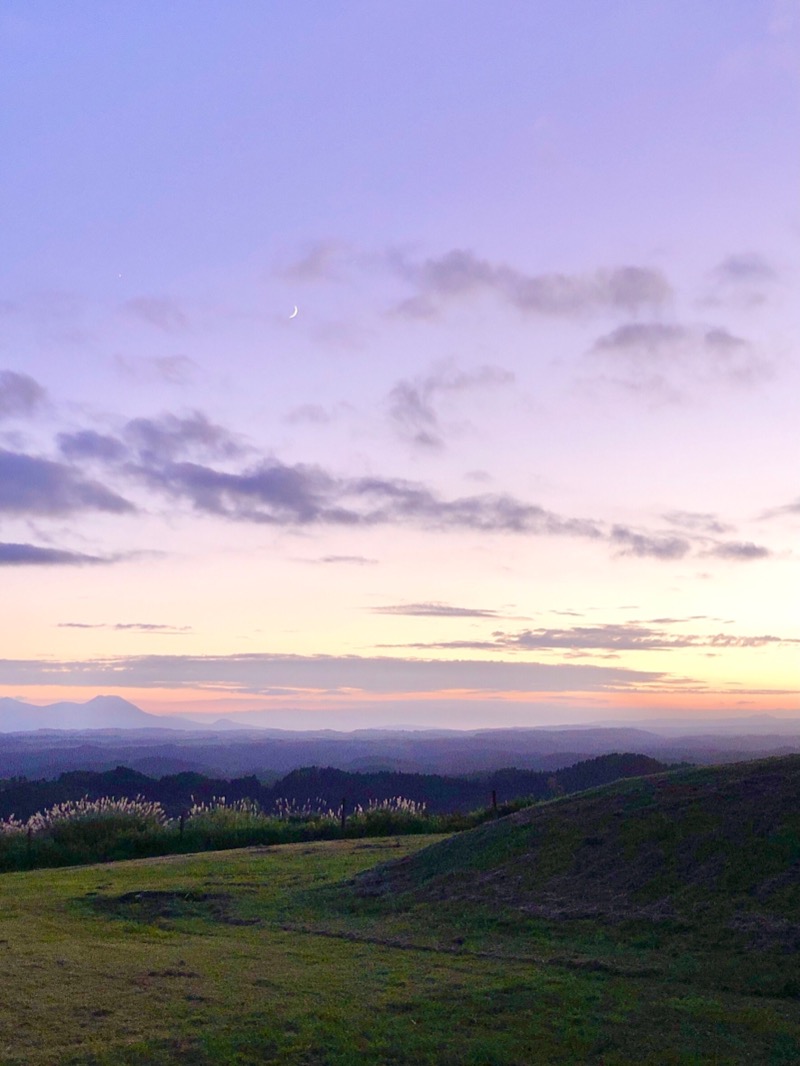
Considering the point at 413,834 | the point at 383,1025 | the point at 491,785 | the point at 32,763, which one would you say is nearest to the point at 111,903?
the point at 383,1025

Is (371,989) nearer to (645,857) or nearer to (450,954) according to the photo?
(450,954)

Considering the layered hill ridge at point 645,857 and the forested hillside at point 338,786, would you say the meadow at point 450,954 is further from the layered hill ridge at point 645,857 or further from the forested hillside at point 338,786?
the forested hillside at point 338,786

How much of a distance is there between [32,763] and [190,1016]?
186522mm

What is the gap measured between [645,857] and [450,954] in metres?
4.54

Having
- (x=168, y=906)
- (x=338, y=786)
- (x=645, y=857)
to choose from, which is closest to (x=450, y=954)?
(x=645, y=857)

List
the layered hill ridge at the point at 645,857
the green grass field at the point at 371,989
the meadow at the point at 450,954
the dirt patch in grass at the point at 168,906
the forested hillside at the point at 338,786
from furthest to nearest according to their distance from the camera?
1. the forested hillside at the point at 338,786
2. the dirt patch in grass at the point at 168,906
3. the layered hill ridge at the point at 645,857
4. the meadow at the point at 450,954
5. the green grass field at the point at 371,989

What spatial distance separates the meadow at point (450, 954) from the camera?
31.2ft

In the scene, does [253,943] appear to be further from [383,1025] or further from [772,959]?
[772,959]

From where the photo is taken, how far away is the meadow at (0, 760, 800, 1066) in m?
9.52

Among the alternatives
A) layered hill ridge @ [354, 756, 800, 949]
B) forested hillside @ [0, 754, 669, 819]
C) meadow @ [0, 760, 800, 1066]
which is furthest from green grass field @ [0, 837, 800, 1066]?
forested hillside @ [0, 754, 669, 819]

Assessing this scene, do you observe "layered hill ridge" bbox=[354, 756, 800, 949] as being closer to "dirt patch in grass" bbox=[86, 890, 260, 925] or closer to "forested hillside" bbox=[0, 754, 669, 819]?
"dirt patch in grass" bbox=[86, 890, 260, 925]

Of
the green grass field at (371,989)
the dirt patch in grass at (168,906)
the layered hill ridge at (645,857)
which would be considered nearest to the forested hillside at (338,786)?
the layered hill ridge at (645,857)

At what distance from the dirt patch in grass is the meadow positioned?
72 mm

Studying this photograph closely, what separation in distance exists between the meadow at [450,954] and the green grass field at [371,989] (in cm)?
4
